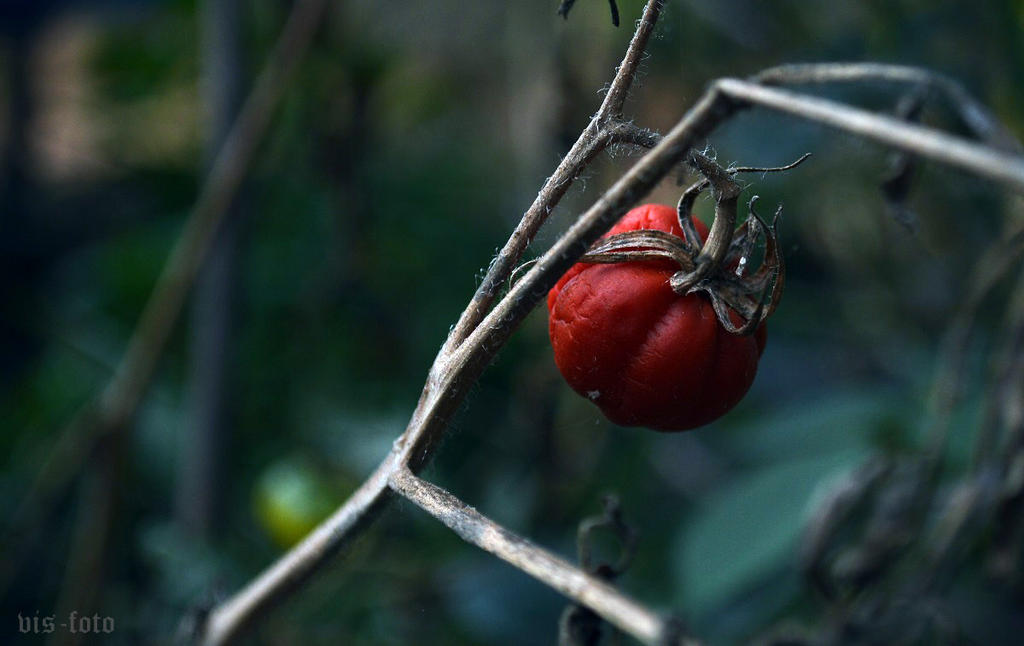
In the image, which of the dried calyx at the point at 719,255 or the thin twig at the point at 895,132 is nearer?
the thin twig at the point at 895,132

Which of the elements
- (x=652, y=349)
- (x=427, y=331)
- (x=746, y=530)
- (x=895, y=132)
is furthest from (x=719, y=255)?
(x=427, y=331)

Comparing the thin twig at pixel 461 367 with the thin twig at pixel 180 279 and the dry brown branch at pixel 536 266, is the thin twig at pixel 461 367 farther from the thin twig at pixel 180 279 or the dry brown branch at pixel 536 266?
the thin twig at pixel 180 279

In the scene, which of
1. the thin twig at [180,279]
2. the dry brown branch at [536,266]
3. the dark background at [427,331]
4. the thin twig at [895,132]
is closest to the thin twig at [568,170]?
the dry brown branch at [536,266]

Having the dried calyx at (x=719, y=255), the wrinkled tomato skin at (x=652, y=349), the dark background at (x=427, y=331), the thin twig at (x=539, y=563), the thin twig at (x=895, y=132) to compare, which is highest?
the thin twig at (x=895, y=132)

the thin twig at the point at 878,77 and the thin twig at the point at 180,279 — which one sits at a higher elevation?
the thin twig at the point at 878,77

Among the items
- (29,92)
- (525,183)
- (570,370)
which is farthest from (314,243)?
(570,370)

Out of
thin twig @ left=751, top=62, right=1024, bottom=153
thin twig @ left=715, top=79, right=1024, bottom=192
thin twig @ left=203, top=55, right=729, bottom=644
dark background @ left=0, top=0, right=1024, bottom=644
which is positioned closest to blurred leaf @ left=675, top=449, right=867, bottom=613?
dark background @ left=0, top=0, right=1024, bottom=644

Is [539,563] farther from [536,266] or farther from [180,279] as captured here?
[180,279]
